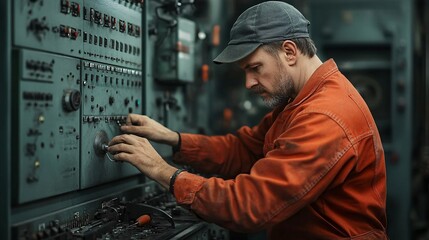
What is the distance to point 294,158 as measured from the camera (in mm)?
2107

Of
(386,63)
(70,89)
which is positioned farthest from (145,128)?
(386,63)

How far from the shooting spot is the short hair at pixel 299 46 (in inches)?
95.0

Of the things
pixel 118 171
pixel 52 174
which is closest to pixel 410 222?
pixel 118 171

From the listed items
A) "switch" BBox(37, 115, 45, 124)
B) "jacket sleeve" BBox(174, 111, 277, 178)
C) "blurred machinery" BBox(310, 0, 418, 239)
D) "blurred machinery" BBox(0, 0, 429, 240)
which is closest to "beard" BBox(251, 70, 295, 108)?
"jacket sleeve" BBox(174, 111, 277, 178)

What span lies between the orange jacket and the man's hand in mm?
76

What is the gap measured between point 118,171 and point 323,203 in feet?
3.25

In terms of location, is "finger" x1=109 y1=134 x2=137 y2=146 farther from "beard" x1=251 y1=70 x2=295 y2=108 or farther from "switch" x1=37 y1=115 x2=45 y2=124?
"beard" x1=251 y1=70 x2=295 y2=108

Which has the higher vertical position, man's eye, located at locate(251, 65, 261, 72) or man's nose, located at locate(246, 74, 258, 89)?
man's eye, located at locate(251, 65, 261, 72)

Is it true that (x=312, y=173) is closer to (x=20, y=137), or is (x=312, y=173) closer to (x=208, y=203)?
(x=208, y=203)

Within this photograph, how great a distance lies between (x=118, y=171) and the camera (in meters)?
2.75

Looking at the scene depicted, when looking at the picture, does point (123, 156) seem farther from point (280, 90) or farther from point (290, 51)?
point (290, 51)

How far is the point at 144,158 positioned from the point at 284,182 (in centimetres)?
58

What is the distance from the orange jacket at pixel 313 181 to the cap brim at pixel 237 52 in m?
0.28

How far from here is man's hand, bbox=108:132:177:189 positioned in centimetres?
228
